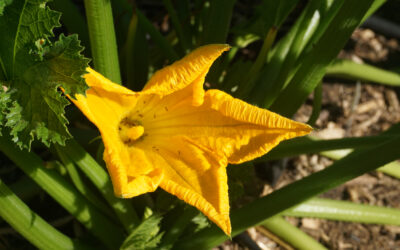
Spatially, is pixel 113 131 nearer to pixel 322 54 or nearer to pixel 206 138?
pixel 206 138

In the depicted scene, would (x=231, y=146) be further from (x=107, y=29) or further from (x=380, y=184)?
(x=380, y=184)

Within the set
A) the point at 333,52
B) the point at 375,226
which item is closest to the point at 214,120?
the point at 333,52

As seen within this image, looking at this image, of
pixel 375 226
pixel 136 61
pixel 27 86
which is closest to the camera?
pixel 27 86

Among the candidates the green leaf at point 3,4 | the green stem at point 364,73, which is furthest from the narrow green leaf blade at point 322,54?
the green leaf at point 3,4

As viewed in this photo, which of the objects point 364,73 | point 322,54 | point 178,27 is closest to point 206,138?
point 322,54

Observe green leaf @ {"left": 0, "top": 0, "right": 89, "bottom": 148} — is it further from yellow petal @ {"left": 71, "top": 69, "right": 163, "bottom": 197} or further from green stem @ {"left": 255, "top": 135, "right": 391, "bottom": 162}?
green stem @ {"left": 255, "top": 135, "right": 391, "bottom": 162}

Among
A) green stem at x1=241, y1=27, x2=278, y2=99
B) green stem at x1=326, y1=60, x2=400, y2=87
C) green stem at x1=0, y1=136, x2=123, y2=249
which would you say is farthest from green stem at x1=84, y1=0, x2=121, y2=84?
green stem at x1=326, y1=60, x2=400, y2=87

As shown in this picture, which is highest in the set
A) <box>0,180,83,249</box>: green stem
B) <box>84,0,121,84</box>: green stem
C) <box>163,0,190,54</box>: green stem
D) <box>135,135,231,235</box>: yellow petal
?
<box>84,0,121,84</box>: green stem

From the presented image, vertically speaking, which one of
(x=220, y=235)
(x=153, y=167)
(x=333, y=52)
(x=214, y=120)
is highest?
(x=333, y=52)
